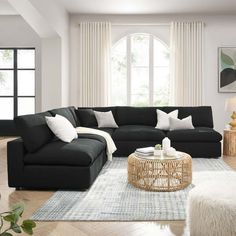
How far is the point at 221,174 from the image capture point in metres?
4.22

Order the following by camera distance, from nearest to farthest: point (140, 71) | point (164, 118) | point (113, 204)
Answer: point (113, 204) < point (164, 118) < point (140, 71)

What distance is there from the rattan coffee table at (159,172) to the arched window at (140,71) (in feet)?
13.9

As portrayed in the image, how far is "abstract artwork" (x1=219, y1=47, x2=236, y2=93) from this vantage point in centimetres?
753

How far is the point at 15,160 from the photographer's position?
353cm

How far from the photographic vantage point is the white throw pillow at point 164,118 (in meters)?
5.79

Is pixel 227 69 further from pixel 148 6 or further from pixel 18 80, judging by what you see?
pixel 18 80

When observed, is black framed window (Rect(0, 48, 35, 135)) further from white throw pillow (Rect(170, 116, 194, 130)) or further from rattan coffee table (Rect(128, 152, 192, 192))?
rattan coffee table (Rect(128, 152, 192, 192))

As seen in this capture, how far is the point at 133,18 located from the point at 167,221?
19.3 feet

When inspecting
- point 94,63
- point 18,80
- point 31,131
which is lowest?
point 31,131

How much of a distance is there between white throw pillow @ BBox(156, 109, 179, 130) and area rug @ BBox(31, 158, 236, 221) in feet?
5.96

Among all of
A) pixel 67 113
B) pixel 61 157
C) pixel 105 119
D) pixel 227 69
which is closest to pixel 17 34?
pixel 105 119

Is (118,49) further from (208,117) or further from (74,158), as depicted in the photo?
(74,158)

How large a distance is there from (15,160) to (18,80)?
17.7 feet

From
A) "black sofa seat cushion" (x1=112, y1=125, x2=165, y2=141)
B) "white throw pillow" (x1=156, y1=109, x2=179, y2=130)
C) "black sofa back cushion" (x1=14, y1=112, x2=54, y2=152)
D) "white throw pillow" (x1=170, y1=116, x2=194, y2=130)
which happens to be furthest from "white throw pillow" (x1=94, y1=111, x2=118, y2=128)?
"black sofa back cushion" (x1=14, y1=112, x2=54, y2=152)
